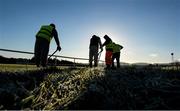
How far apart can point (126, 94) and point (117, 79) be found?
1.30m

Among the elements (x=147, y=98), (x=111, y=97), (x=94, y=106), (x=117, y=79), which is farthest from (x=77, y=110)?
(x=117, y=79)

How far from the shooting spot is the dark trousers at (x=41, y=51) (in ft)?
42.6

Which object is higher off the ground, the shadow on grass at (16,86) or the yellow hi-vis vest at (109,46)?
the yellow hi-vis vest at (109,46)

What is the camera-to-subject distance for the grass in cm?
569

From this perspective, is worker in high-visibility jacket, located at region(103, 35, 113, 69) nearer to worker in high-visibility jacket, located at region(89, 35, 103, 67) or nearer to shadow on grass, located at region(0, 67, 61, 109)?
worker in high-visibility jacket, located at region(89, 35, 103, 67)

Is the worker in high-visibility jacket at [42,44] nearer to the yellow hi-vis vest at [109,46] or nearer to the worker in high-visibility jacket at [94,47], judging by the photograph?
the yellow hi-vis vest at [109,46]

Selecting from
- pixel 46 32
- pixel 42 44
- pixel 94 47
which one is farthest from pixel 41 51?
pixel 94 47

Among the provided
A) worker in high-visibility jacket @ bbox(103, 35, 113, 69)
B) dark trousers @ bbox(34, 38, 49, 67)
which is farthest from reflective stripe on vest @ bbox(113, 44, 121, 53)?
dark trousers @ bbox(34, 38, 49, 67)

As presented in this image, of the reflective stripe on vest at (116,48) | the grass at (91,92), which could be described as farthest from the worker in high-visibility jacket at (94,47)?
the grass at (91,92)

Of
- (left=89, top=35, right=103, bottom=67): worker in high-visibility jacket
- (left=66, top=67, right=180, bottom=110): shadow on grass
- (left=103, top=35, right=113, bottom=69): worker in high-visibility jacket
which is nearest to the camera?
(left=66, top=67, right=180, bottom=110): shadow on grass

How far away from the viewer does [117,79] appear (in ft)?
24.1

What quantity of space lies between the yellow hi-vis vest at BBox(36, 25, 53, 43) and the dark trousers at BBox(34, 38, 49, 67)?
0.15 m

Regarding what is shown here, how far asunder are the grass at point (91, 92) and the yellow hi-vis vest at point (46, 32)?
17.3 ft

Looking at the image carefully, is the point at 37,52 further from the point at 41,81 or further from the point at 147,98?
the point at 147,98
